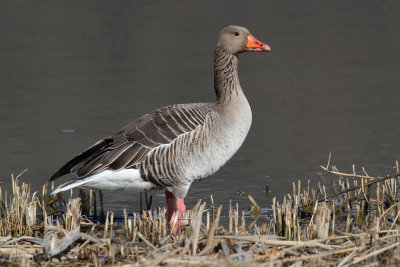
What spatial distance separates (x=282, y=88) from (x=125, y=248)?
400 inches

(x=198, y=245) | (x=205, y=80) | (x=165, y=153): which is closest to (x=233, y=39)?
(x=165, y=153)

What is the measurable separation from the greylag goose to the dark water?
1.14 metres

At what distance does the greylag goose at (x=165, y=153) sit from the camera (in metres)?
7.92

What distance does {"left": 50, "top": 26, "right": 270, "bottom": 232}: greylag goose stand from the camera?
26.0ft

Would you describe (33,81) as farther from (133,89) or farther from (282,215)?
(282,215)

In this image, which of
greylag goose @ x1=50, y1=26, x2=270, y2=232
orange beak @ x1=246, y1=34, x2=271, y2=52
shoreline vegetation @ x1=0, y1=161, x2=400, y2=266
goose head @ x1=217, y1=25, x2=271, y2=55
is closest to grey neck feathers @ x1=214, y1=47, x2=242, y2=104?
goose head @ x1=217, y1=25, x2=271, y2=55

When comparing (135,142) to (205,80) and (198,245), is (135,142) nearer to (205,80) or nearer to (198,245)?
(198,245)

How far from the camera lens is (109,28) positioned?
23172 millimetres

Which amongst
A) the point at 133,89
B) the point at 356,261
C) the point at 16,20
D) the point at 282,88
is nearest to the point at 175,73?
the point at 133,89

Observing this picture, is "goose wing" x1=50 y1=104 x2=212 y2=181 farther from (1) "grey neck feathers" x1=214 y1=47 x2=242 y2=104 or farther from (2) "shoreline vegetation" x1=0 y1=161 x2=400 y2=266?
(2) "shoreline vegetation" x1=0 y1=161 x2=400 y2=266

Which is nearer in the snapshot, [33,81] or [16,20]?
[33,81]

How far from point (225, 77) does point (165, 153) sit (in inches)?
55.4

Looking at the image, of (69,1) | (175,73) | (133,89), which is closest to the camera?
(133,89)

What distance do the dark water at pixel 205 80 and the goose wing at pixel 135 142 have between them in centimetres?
114
